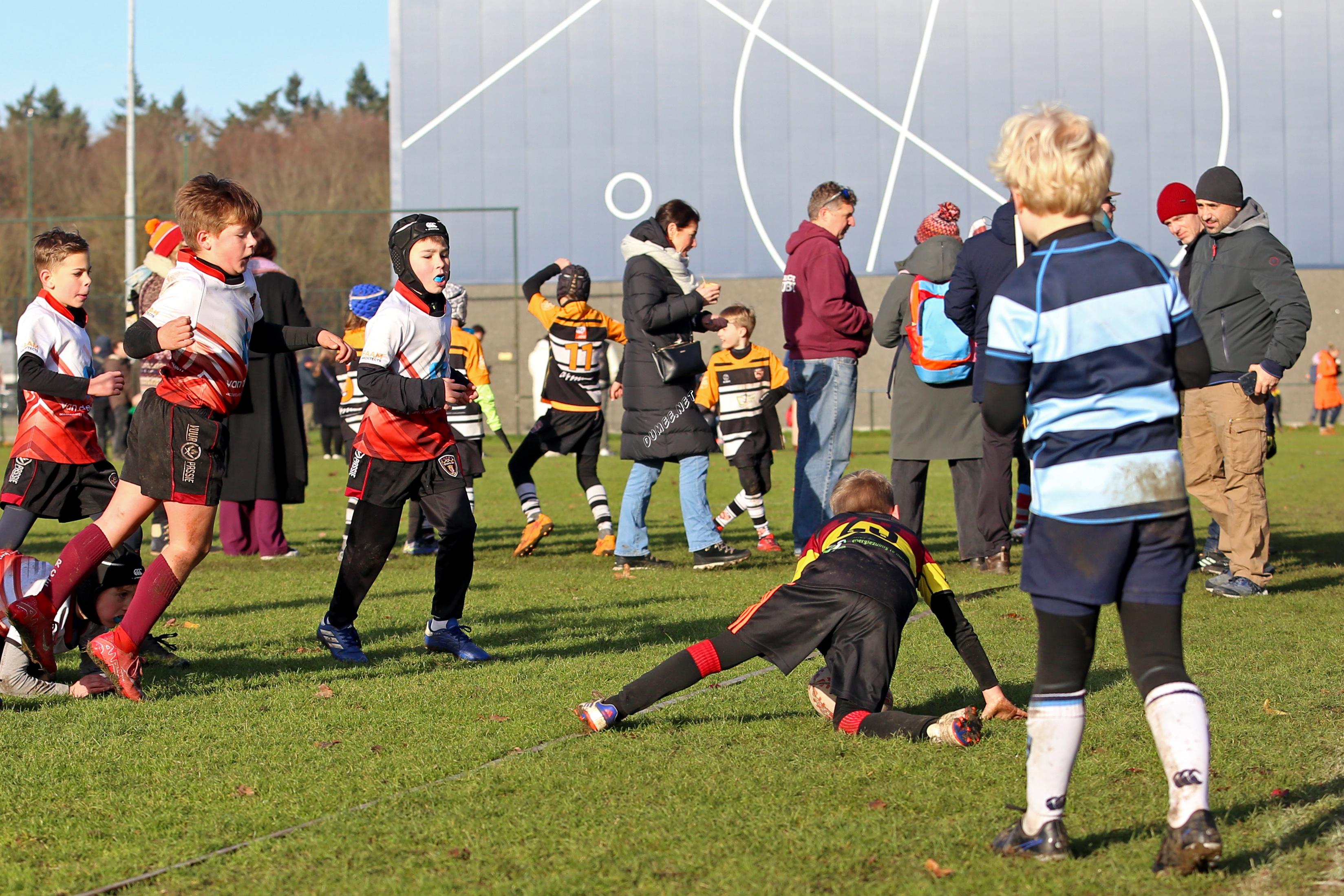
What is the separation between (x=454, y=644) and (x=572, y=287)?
4355 millimetres

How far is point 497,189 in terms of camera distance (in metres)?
27.6

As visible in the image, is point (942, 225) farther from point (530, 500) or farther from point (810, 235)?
point (530, 500)

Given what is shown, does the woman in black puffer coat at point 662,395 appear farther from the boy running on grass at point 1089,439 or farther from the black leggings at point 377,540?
the boy running on grass at point 1089,439

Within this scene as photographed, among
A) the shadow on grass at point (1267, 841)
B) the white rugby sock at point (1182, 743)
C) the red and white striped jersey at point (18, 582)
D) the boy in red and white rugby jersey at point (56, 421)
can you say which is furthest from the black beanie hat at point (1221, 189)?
the red and white striped jersey at point (18, 582)

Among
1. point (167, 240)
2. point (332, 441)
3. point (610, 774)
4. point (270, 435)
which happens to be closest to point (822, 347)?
point (270, 435)

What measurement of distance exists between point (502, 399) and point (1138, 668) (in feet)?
79.4

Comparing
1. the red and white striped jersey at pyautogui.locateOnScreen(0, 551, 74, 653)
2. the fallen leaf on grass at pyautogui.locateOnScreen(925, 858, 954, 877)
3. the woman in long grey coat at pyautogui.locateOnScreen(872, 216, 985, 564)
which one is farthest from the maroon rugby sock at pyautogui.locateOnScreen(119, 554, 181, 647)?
the woman in long grey coat at pyautogui.locateOnScreen(872, 216, 985, 564)

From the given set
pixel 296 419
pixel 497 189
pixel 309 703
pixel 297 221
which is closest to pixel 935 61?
pixel 497 189

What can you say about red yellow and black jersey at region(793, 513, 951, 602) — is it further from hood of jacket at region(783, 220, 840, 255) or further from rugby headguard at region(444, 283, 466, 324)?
rugby headguard at region(444, 283, 466, 324)

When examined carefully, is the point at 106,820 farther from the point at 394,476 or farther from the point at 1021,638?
the point at 1021,638

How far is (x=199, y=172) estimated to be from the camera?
1503 inches

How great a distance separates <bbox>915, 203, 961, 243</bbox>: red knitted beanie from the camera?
8.29m

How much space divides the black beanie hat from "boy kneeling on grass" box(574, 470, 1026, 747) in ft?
12.8

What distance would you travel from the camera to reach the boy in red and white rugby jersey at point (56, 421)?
226 inches
